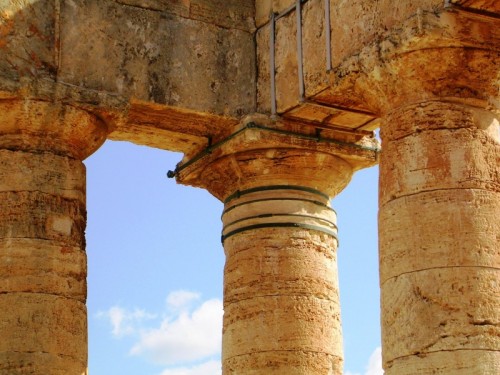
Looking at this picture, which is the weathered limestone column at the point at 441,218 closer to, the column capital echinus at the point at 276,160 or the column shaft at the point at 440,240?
the column shaft at the point at 440,240

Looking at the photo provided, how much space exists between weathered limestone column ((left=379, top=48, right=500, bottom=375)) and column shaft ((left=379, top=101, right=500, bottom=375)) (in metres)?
0.01

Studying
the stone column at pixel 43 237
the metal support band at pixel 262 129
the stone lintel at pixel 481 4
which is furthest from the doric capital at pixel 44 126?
the stone lintel at pixel 481 4

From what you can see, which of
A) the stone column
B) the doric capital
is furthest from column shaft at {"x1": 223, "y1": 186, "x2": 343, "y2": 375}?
the doric capital

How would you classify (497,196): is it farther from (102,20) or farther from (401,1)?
(102,20)

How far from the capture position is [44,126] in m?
16.1

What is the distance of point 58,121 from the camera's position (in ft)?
52.7

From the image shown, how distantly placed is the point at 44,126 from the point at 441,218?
5.25 m

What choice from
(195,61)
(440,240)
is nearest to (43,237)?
(195,61)

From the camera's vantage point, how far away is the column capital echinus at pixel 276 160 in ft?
57.2

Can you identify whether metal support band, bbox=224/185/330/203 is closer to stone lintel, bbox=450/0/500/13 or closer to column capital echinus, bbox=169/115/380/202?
column capital echinus, bbox=169/115/380/202

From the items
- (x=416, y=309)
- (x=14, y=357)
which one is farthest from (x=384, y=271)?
(x=14, y=357)

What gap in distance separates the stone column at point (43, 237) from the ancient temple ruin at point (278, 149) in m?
0.02

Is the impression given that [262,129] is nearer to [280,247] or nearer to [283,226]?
[283,226]

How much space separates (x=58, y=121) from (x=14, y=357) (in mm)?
3040
